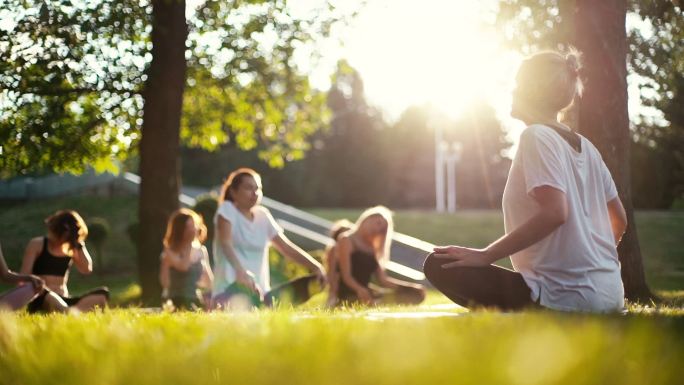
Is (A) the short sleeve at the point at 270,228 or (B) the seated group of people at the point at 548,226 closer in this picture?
(B) the seated group of people at the point at 548,226

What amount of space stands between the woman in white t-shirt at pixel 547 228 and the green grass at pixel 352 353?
4.36 ft

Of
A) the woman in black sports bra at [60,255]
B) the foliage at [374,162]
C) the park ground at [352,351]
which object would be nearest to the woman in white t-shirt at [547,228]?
the park ground at [352,351]

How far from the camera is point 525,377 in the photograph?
237 centimetres

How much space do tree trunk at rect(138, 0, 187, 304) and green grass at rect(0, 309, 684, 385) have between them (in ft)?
42.4

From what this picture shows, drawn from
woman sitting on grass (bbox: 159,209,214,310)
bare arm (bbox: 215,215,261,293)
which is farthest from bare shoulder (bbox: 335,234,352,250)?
bare arm (bbox: 215,215,261,293)

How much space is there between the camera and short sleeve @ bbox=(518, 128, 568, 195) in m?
4.62

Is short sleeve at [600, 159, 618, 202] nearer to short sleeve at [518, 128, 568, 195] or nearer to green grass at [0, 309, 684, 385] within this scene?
short sleeve at [518, 128, 568, 195]

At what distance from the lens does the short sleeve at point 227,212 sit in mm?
9508

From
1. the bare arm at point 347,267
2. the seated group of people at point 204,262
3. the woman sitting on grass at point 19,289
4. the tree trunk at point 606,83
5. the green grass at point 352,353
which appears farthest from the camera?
the bare arm at point 347,267

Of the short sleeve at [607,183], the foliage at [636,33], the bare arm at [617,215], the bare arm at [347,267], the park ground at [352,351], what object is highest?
the foliage at [636,33]

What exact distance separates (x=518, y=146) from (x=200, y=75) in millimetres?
14094

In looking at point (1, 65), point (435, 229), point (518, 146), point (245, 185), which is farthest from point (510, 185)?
point (435, 229)

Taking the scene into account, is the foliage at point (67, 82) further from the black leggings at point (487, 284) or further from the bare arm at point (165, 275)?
the black leggings at point (487, 284)

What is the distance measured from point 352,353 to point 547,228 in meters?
2.20
